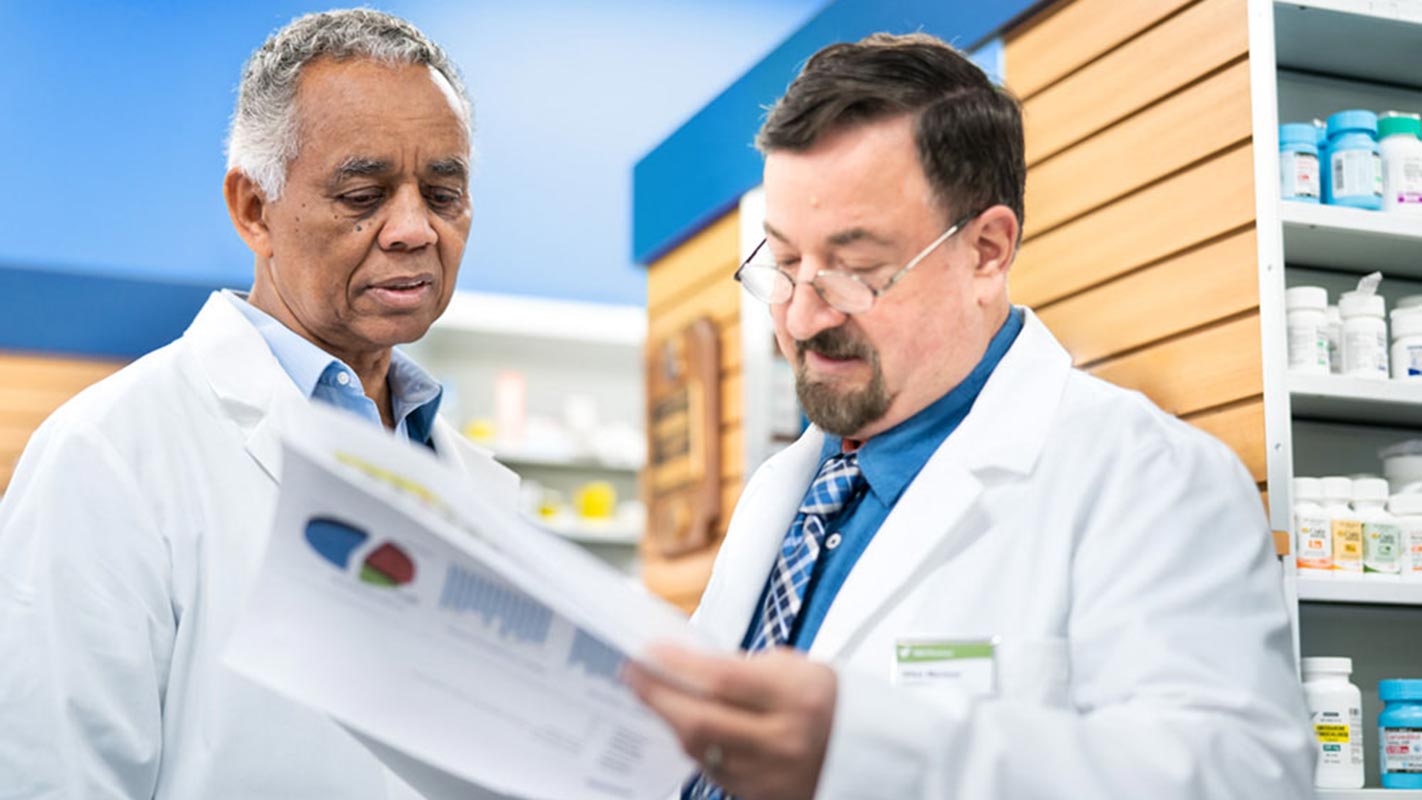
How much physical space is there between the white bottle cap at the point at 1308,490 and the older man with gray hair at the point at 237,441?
1541mm

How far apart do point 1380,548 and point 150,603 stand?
2081 mm

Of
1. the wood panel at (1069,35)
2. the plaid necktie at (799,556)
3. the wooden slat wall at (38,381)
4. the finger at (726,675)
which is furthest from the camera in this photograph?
the wooden slat wall at (38,381)

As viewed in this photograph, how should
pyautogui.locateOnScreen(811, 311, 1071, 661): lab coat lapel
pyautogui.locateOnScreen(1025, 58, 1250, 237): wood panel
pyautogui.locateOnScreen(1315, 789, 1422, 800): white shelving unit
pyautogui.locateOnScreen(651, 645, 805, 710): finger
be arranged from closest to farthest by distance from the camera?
pyautogui.locateOnScreen(651, 645, 805, 710): finger, pyautogui.locateOnScreen(811, 311, 1071, 661): lab coat lapel, pyautogui.locateOnScreen(1315, 789, 1422, 800): white shelving unit, pyautogui.locateOnScreen(1025, 58, 1250, 237): wood panel

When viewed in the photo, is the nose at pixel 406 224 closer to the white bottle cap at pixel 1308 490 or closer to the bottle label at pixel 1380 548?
the white bottle cap at pixel 1308 490

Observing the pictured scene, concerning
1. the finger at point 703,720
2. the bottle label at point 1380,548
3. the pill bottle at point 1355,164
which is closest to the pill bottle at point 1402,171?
the pill bottle at point 1355,164

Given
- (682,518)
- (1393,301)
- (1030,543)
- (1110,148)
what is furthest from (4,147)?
(1030,543)

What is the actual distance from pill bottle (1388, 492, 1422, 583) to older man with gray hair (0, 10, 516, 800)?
1.75 m

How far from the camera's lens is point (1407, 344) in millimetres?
2926

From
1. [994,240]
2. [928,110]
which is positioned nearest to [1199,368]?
[994,240]

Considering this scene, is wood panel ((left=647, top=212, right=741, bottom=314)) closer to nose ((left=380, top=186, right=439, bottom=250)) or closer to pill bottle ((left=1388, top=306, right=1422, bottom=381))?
pill bottle ((left=1388, top=306, right=1422, bottom=381))

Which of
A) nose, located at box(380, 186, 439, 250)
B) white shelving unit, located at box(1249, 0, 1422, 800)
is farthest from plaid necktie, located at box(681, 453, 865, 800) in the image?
white shelving unit, located at box(1249, 0, 1422, 800)

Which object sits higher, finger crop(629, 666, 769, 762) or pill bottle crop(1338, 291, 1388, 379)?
pill bottle crop(1338, 291, 1388, 379)

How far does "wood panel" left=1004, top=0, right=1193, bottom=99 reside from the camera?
3295mm

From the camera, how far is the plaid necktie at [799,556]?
1.86 metres
